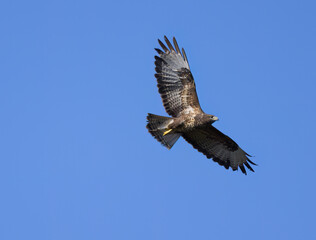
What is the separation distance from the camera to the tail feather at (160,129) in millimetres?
13438

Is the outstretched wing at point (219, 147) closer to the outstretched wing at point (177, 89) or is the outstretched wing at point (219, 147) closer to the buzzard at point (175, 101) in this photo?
the buzzard at point (175, 101)

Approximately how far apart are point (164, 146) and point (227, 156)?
192cm

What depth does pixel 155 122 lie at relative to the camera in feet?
44.3

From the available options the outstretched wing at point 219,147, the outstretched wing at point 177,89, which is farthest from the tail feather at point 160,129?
the outstretched wing at point 219,147

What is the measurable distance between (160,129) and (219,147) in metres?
1.85

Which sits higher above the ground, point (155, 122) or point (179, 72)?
point (179, 72)

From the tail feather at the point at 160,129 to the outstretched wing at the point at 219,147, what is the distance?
67 centimetres

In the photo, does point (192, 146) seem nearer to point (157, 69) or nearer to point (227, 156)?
point (227, 156)

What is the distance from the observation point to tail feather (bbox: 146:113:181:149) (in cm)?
1344

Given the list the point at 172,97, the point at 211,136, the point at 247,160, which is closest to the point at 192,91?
the point at 172,97

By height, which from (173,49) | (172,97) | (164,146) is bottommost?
(164,146)

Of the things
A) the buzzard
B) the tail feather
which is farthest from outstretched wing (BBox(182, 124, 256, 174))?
the tail feather

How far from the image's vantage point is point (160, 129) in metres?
13.6

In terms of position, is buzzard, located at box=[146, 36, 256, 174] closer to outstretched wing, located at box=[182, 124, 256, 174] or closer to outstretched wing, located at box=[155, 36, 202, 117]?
outstretched wing, located at box=[155, 36, 202, 117]
